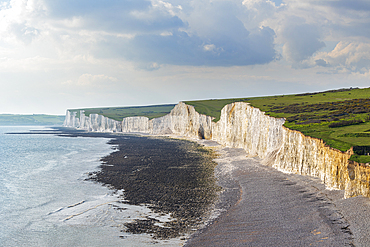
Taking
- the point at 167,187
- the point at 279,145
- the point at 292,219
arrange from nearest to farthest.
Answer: the point at 292,219
the point at 167,187
the point at 279,145

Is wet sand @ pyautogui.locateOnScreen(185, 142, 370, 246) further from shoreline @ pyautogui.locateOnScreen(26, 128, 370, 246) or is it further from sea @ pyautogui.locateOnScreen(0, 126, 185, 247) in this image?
sea @ pyautogui.locateOnScreen(0, 126, 185, 247)

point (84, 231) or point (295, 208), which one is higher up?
point (295, 208)

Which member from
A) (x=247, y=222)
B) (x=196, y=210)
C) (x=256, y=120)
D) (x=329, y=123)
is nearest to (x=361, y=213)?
(x=247, y=222)

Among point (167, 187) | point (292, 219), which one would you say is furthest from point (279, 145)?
point (292, 219)

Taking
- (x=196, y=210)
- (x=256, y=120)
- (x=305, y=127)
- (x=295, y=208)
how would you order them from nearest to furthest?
(x=295, y=208) < (x=196, y=210) < (x=305, y=127) < (x=256, y=120)

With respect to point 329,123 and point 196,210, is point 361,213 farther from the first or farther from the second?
point 329,123

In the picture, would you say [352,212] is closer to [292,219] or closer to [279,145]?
[292,219]
